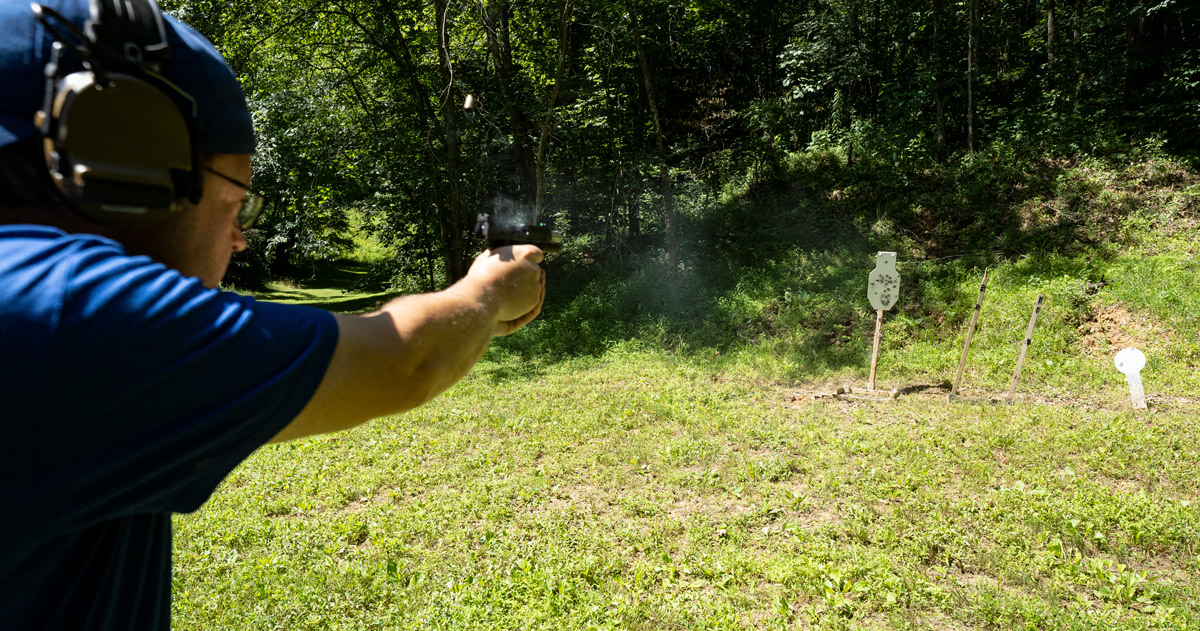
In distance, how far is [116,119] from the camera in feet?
2.35

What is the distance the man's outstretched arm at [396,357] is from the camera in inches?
29.7

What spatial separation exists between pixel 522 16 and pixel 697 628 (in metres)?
10.6

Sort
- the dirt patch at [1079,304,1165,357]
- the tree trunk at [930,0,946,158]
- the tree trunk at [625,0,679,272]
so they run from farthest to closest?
the tree trunk at [930,0,946,158] < the tree trunk at [625,0,679,272] < the dirt patch at [1079,304,1165,357]

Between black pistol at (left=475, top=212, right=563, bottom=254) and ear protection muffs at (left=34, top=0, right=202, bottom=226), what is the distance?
0.74 meters

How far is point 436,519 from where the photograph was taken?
16.0ft

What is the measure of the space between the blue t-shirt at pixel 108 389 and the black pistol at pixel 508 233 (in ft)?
2.64

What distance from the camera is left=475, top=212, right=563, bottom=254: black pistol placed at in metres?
1.53

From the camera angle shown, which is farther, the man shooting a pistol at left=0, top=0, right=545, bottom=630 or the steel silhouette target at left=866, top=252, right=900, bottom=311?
the steel silhouette target at left=866, top=252, right=900, bottom=311

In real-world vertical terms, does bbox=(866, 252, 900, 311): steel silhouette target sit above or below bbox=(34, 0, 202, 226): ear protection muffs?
below

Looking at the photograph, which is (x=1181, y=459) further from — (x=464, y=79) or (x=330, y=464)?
(x=464, y=79)

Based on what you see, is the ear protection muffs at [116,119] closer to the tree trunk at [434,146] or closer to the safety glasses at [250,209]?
the safety glasses at [250,209]

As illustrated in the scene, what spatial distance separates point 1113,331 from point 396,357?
9771 mm

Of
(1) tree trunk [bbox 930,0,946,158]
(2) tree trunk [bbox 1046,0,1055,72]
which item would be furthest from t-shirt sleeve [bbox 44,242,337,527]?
(2) tree trunk [bbox 1046,0,1055,72]

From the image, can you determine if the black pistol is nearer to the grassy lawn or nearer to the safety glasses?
the safety glasses
